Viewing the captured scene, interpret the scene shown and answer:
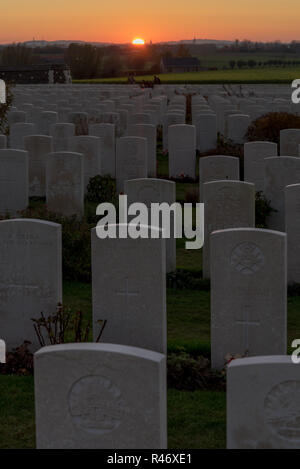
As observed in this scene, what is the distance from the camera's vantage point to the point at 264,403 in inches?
189

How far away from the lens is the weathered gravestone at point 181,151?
1658 centimetres

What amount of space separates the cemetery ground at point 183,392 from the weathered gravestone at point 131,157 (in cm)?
514

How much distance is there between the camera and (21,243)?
7293 mm

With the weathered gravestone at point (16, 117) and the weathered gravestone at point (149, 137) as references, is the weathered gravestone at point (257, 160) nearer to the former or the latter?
the weathered gravestone at point (149, 137)

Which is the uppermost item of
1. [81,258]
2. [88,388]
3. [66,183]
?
[66,183]

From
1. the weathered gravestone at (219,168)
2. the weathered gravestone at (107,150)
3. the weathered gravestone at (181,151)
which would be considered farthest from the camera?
the weathered gravestone at (181,151)

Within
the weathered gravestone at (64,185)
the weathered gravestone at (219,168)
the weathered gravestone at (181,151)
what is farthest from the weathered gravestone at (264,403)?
the weathered gravestone at (181,151)

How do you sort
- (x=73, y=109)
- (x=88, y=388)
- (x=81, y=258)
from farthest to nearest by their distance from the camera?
(x=73, y=109), (x=81, y=258), (x=88, y=388)

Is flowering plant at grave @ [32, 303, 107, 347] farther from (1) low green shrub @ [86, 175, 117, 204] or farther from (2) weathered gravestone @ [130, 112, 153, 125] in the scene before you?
(2) weathered gravestone @ [130, 112, 153, 125]

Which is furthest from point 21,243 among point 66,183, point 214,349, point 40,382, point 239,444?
point 66,183

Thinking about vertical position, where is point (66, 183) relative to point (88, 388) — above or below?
above

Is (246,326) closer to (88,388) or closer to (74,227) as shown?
(88,388)

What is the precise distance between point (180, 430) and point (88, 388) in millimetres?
1360

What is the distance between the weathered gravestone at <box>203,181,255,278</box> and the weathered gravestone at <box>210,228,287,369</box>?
8.14 feet
